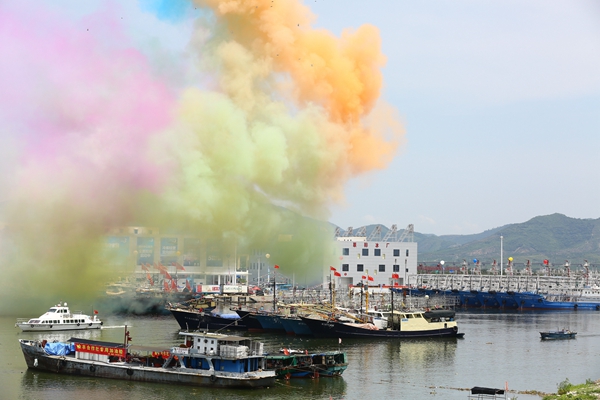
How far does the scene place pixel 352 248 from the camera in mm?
118312

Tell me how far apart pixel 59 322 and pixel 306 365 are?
102 feet

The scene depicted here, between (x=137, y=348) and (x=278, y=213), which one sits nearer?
(x=137, y=348)

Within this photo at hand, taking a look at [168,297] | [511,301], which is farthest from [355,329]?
[511,301]

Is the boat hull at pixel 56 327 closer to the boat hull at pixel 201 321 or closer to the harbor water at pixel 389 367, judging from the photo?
the harbor water at pixel 389 367

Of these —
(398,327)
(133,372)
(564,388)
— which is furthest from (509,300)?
(133,372)

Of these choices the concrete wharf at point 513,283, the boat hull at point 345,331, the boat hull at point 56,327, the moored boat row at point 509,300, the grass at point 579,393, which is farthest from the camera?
the concrete wharf at point 513,283

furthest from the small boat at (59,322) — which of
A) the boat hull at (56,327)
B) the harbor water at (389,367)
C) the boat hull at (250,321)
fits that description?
the boat hull at (250,321)

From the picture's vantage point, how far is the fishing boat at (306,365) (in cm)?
4684

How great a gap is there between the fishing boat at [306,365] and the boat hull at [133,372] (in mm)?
2115

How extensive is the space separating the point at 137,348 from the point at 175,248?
126 feet

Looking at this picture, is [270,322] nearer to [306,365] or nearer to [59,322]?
[59,322]

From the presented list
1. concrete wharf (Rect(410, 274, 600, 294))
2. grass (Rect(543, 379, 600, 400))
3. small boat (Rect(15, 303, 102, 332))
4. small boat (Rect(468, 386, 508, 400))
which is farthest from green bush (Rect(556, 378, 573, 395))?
concrete wharf (Rect(410, 274, 600, 294))

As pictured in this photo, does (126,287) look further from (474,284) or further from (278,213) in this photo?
(474,284)

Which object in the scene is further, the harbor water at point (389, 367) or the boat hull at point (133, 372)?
the boat hull at point (133, 372)
